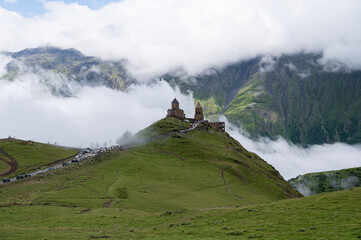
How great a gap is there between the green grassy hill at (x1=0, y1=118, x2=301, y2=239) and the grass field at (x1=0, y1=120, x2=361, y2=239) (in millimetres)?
254

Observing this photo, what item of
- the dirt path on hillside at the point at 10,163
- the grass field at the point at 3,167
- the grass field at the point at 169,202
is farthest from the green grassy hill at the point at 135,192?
the grass field at the point at 3,167

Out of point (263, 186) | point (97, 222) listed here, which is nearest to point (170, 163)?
point (263, 186)

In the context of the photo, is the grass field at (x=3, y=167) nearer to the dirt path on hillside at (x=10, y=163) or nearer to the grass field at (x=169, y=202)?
the dirt path on hillside at (x=10, y=163)

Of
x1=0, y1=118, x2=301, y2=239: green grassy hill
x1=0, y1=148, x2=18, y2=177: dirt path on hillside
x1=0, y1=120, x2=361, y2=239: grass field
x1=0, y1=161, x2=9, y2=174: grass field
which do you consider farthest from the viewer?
x1=0, y1=161, x2=9, y2=174: grass field

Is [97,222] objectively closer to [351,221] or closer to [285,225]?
[285,225]

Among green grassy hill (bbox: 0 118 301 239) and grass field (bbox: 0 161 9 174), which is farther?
grass field (bbox: 0 161 9 174)

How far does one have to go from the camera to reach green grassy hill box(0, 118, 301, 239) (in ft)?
210


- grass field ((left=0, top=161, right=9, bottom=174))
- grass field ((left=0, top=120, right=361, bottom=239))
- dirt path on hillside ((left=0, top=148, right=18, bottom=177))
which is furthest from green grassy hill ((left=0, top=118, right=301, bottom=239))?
grass field ((left=0, top=161, right=9, bottom=174))

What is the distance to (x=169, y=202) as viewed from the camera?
108938 mm

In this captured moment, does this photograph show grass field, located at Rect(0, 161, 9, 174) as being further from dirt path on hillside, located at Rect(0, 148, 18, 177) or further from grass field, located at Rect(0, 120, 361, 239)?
grass field, located at Rect(0, 120, 361, 239)

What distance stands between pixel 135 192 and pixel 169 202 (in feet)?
48.5

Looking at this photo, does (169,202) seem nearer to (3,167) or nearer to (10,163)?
(3,167)

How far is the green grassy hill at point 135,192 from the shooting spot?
64.1 m

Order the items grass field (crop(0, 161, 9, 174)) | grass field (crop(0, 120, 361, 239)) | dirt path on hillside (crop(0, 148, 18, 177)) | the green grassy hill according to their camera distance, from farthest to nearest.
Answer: grass field (crop(0, 161, 9, 174)) < dirt path on hillside (crop(0, 148, 18, 177)) < the green grassy hill < grass field (crop(0, 120, 361, 239))
